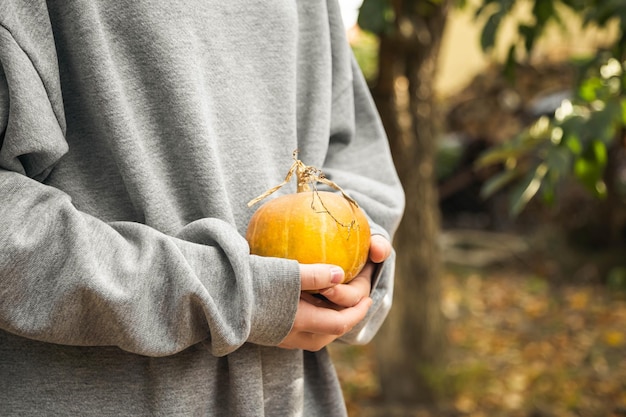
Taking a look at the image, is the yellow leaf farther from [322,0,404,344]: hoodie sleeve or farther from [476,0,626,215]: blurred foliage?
[322,0,404,344]: hoodie sleeve

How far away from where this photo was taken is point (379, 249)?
1131 mm

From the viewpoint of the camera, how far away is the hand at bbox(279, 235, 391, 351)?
100 cm

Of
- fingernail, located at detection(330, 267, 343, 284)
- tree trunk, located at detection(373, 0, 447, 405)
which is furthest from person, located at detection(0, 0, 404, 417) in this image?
tree trunk, located at detection(373, 0, 447, 405)

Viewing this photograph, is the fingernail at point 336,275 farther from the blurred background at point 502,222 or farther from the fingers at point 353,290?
the blurred background at point 502,222

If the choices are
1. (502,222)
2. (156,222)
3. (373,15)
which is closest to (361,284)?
(156,222)

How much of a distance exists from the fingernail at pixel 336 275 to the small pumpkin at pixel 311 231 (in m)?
0.04

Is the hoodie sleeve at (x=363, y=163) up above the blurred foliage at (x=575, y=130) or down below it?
above

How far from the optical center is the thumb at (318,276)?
100 centimetres

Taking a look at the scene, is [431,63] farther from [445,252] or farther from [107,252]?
[445,252]

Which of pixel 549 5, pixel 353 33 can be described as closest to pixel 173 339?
pixel 549 5

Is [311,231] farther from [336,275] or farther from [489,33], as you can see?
[489,33]

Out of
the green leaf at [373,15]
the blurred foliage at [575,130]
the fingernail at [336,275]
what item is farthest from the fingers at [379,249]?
the green leaf at [373,15]

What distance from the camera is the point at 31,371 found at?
1.04 m

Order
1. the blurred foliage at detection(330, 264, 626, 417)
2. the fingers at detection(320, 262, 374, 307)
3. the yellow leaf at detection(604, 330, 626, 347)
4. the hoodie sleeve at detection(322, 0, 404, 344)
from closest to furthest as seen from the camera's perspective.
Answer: the fingers at detection(320, 262, 374, 307) → the hoodie sleeve at detection(322, 0, 404, 344) → the blurred foliage at detection(330, 264, 626, 417) → the yellow leaf at detection(604, 330, 626, 347)
